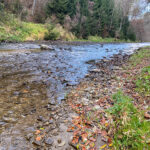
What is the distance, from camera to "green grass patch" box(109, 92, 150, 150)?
1.98 m

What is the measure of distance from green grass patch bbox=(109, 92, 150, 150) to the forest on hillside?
17926 millimetres

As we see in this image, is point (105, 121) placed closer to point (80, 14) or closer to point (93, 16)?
point (80, 14)

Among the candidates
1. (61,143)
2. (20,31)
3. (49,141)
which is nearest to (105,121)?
(61,143)

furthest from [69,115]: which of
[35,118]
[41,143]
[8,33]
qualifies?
[8,33]

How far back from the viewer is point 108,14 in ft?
128

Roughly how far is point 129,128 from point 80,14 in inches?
1237

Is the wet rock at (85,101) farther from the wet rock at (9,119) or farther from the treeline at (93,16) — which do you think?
the treeline at (93,16)

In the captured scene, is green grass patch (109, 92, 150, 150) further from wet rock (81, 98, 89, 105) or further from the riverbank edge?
wet rock (81, 98, 89, 105)

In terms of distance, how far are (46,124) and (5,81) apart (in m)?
2.80

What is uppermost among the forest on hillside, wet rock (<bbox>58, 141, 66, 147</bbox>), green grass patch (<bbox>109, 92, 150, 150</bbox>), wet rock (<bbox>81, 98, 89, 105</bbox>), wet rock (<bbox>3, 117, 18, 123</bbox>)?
the forest on hillside

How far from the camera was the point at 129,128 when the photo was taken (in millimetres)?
2234

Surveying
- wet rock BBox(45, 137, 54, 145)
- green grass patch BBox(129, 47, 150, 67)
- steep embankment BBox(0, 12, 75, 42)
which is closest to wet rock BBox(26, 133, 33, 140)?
wet rock BBox(45, 137, 54, 145)

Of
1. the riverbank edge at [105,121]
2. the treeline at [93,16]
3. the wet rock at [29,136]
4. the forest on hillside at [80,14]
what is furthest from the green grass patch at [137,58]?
the treeline at [93,16]

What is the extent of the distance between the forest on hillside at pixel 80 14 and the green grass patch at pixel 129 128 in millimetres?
17926
